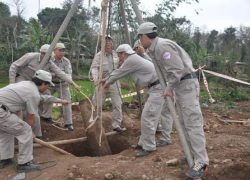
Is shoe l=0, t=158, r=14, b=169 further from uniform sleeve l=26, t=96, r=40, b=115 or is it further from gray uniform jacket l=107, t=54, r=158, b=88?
gray uniform jacket l=107, t=54, r=158, b=88

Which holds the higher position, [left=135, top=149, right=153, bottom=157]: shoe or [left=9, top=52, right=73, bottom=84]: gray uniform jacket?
[left=9, top=52, right=73, bottom=84]: gray uniform jacket

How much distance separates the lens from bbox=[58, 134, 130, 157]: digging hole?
748 centimetres

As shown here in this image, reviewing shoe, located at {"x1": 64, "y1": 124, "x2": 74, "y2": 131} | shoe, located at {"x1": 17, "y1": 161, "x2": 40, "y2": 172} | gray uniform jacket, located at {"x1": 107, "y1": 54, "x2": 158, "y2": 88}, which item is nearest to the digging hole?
shoe, located at {"x1": 64, "y1": 124, "x2": 74, "y2": 131}

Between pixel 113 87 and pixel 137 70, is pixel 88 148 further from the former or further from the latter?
pixel 137 70

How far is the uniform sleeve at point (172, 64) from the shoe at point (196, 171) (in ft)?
3.50

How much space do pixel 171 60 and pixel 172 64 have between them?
0.05m

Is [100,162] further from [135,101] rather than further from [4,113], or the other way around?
[135,101]

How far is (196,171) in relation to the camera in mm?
5234

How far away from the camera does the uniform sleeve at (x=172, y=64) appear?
5.20 m

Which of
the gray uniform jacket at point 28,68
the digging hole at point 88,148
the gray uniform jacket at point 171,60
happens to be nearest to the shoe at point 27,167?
the digging hole at point 88,148

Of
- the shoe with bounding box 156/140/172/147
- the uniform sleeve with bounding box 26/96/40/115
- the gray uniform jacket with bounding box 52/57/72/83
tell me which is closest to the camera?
the uniform sleeve with bounding box 26/96/40/115

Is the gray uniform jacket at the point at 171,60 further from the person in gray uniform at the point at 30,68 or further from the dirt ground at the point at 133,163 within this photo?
the person in gray uniform at the point at 30,68

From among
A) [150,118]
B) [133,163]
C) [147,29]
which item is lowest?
[133,163]

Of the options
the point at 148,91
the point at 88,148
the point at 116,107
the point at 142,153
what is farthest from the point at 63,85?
the point at 142,153
